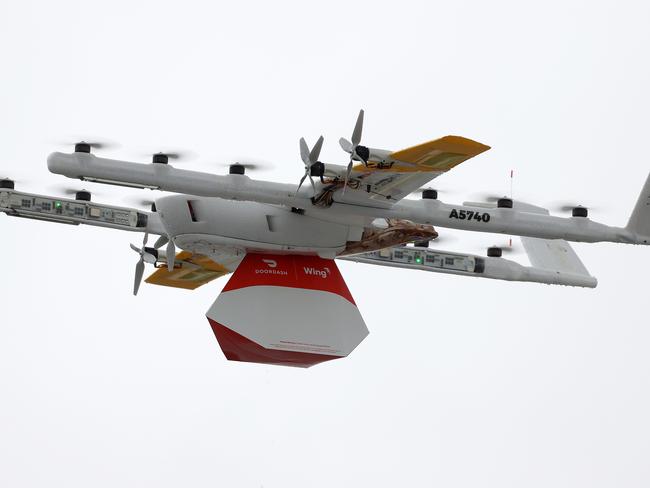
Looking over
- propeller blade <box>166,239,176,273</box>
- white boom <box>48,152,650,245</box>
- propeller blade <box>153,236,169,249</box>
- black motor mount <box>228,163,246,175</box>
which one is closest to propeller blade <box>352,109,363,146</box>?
white boom <box>48,152,650,245</box>

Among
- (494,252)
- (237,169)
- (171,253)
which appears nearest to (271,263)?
(171,253)

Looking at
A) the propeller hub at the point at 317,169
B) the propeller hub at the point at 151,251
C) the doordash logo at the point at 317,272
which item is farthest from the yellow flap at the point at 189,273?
the propeller hub at the point at 317,169

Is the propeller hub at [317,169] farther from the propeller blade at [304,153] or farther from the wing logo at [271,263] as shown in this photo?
the wing logo at [271,263]

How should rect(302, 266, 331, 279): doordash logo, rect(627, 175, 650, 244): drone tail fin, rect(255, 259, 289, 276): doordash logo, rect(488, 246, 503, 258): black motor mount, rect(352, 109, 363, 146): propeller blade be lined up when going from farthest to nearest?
rect(488, 246, 503, 258): black motor mount, rect(302, 266, 331, 279): doordash logo, rect(255, 259, 289, 276): doordash logo, rect(627, 175, 650, 244): drone tail fin, rect(352, 109, 363, 146): propeller blade

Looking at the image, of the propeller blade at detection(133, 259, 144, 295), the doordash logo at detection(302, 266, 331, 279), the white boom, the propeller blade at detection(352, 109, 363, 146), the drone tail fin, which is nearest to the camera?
the propeller blade at detection(352, 109, 363, 146)

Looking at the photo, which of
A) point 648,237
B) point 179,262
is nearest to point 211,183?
point 179,262

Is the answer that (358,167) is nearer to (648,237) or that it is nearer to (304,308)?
(304,308)

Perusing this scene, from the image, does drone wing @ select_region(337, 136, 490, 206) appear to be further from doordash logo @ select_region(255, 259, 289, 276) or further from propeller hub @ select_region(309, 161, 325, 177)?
doordash logo @ select_region(255, 259, 289, 276)
